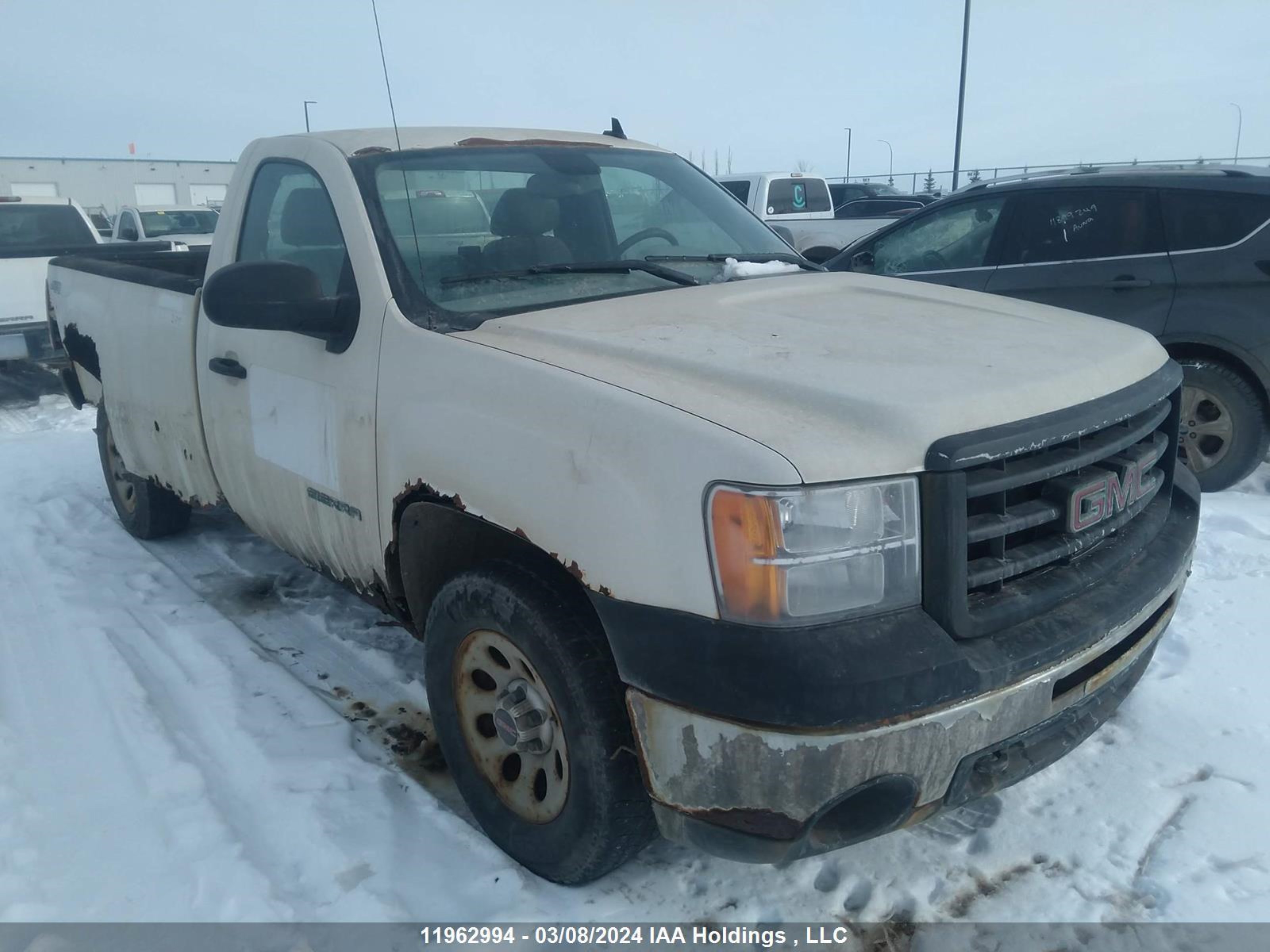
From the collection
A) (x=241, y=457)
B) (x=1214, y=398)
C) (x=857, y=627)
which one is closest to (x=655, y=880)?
(x=857, y=627)

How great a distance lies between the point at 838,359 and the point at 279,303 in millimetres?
1602

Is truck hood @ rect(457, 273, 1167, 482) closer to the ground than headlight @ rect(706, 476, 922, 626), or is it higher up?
higher up

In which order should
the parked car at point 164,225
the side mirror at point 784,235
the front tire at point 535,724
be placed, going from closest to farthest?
the front tire at point 535,724 → the side mirror at point 784,235 → the parked car at point 164,225

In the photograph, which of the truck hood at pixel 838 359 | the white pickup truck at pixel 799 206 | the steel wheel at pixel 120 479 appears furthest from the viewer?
the white pickup truck at pixel 799 206

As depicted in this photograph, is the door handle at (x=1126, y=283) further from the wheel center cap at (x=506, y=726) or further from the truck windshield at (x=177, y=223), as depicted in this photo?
the truck windshield at (x=177, y=223)

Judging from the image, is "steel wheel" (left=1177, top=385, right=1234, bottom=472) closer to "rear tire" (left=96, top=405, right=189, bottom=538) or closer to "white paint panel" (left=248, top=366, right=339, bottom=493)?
"white paint panel" (left=248, top=366, right=339, bottom=493)

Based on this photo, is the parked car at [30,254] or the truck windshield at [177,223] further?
the truck windshield at [177,223]

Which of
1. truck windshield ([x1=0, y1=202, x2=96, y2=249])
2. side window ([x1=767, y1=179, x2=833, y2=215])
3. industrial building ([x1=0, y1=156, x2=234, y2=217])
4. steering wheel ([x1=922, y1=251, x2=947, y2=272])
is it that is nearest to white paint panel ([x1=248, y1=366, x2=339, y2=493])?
steering wheel ([x1=922, y1=251, x2=947, y2=272])

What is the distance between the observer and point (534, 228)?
128 inches

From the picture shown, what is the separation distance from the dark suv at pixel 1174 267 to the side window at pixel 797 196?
7888 millimetres

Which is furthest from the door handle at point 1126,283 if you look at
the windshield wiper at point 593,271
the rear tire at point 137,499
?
the rear tire at point 137,499

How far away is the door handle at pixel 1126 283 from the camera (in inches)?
217

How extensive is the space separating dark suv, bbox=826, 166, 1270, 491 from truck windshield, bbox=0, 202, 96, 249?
9.06 m

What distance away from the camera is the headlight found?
193 centimetres
